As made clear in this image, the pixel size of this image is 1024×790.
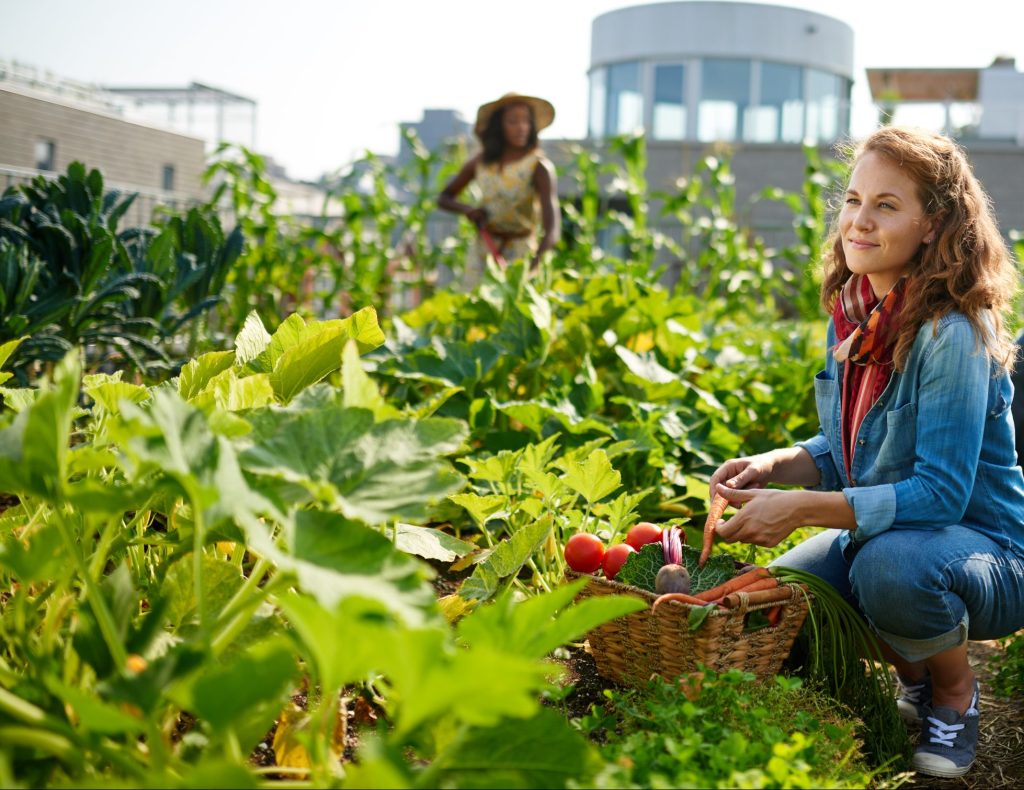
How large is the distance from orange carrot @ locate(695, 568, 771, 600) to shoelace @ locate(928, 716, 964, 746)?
1.51 ft

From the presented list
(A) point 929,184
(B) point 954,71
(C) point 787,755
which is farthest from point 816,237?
(B) point 954,71

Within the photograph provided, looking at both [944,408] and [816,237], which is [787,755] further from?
[816,237]

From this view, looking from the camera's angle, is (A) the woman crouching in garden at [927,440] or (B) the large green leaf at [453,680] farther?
(A) the woman crouching in garden at [927,440]

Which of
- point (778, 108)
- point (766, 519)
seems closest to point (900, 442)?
point (766, 519)

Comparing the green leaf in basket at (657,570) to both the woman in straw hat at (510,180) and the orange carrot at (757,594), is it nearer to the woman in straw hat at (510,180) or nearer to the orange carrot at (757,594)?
the orange carrot at (757,594)

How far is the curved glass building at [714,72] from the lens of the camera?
20.1 metres

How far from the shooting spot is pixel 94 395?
1498 mm

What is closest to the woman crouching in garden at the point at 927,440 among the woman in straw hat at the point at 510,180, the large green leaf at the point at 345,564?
the large green leaf at the point at 345,564

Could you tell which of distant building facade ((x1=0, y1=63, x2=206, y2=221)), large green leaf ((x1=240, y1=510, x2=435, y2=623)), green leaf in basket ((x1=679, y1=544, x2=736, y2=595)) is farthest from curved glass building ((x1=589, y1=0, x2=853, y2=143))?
large green leaf ((x1=240, y1=510, x2=435, y2=623))

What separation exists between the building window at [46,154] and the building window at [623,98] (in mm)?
11799

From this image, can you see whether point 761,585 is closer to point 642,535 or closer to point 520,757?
point 642,535

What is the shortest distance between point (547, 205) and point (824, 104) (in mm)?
17628

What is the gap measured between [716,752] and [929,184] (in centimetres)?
123

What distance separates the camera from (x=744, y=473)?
216cm
